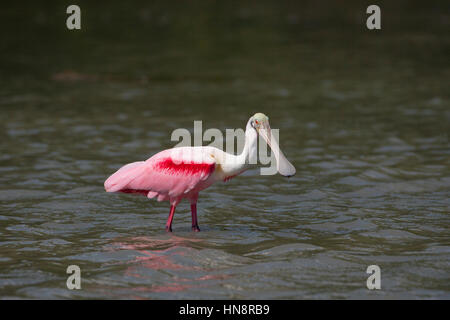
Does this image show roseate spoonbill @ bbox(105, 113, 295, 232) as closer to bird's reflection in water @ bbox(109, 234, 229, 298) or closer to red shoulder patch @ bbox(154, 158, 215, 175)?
red shoulder patch @ bbox(154, 158, 215, 175)

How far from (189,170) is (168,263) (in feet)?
3.72

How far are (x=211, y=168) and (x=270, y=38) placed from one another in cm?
1650

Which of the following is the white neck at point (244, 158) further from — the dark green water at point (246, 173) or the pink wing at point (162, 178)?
the dark green water at point (246, 173)

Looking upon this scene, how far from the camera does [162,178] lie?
8930mm

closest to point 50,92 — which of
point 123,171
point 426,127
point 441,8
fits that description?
point 426,127

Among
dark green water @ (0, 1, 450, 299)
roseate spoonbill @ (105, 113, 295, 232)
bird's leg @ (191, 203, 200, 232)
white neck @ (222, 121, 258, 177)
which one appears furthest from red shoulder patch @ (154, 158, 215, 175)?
dark green water @ (0, 1, 450, 299)

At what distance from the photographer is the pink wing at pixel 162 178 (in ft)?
28.7

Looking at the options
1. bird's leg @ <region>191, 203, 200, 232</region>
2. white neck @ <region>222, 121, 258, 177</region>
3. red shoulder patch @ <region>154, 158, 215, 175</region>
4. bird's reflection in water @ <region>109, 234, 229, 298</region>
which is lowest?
bird's reflection in water @ <region>109, 234, 229, 298</region>

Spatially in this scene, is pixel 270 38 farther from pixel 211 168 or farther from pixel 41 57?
pixel 211 168

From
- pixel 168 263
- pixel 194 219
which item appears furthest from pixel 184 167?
pixel 168 263

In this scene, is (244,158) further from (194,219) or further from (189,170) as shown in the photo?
(194,219)

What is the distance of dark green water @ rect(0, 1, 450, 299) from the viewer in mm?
7746

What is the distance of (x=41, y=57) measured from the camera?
22.0m

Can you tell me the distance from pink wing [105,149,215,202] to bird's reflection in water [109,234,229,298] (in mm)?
494
